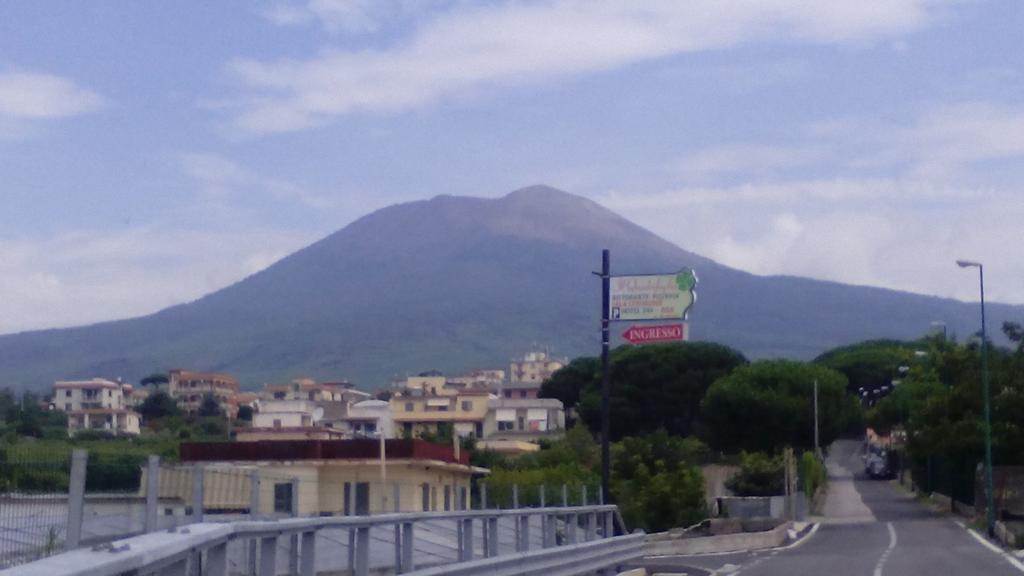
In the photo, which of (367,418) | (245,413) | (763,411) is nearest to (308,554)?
(763,411)

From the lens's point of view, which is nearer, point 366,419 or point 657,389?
point 657,389

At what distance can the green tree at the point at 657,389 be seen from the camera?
3561 inches

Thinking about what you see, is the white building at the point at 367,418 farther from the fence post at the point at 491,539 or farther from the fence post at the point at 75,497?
the fence post at the point at 75,497

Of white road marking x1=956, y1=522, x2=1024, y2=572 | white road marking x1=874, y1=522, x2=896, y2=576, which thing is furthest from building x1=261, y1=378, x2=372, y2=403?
white road marking x1=956, y1=522, x2=1024, y2=572

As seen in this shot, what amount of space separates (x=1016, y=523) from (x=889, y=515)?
10.4m

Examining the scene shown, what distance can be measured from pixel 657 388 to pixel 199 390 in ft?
192

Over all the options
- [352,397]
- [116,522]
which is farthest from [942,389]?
[352,397]

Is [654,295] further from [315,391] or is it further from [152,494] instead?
[315,391]

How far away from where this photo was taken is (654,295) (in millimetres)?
33531

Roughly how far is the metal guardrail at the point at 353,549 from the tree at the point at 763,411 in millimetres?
60656

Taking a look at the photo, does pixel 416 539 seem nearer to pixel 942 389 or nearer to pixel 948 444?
pixel 948 444

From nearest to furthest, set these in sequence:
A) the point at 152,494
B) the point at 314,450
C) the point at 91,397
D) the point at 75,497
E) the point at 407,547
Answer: the point at 75,497 → the point at 152,494 → the point at 407,547 → the point at 314,450 → the point at 91,397

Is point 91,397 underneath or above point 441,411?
above

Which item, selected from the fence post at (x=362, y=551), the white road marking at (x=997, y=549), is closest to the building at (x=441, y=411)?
the white road marking at (x=997, y=549)
